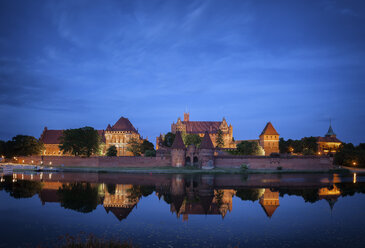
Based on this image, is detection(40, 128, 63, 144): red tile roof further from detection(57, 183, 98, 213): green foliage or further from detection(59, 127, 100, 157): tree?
detection(57, 183, 98, 213): green foliage

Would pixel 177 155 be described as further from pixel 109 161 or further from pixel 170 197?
pixel 170 197

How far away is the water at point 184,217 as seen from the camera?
558 inches

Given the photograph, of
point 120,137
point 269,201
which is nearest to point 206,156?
point 269,201

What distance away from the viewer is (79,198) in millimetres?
25344

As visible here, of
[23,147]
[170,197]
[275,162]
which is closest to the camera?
[170,197]

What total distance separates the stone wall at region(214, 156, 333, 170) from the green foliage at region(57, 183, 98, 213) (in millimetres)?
32594

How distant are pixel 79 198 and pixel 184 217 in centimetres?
1078

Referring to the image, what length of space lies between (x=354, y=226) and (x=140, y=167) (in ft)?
145

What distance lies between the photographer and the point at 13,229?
15.8 metres

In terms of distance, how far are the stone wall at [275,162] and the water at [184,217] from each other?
28.4 m

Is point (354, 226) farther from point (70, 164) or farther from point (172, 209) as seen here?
point (70, 164)

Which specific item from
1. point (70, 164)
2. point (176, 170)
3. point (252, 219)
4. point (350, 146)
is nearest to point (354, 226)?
point (252, 219)

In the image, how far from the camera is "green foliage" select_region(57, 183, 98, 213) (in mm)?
21672

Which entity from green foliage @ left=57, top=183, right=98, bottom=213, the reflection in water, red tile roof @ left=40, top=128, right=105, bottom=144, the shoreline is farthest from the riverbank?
red tile roof @ left=40, top=128, right=105, bottom=144
